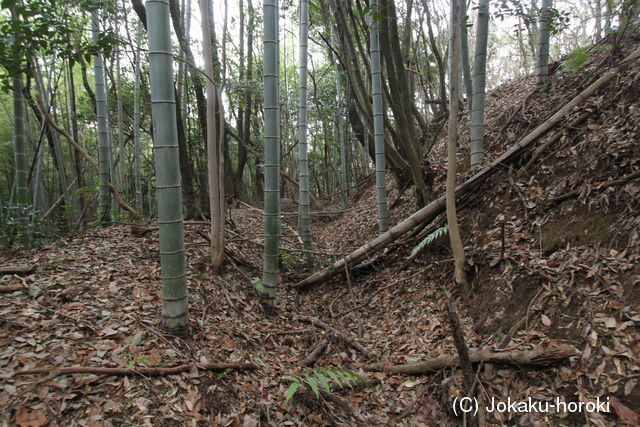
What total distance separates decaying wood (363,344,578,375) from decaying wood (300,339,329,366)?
71cm

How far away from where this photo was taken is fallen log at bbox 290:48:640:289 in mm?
3914

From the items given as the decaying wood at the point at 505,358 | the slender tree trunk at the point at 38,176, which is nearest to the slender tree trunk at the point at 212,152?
the decaying wood at the point at 505,358

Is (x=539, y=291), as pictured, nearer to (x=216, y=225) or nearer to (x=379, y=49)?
(x=216, y=225)

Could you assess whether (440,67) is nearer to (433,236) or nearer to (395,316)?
(433,236)

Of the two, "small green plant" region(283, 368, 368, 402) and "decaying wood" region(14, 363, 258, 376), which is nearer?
"decaying wood" region(14, 363, 258, 376)

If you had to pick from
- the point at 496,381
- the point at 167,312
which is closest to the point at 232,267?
the point at 167,312

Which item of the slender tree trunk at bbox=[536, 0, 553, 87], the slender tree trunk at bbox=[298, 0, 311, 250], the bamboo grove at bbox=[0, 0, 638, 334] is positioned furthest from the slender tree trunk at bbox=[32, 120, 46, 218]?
the slender tree trunk at bbox=[536, 0, 553, 87]

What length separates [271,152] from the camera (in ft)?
12.4

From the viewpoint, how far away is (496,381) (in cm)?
247

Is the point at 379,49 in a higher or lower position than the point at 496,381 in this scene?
higher

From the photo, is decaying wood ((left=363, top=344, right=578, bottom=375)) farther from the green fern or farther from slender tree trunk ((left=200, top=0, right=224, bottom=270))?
slender tree trunk ((left=200, top=0, right=224, bottom=270))

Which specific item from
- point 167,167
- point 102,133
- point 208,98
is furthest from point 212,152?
point 102,133

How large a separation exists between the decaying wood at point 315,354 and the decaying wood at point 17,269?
255 cm

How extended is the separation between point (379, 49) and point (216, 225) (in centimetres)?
316
